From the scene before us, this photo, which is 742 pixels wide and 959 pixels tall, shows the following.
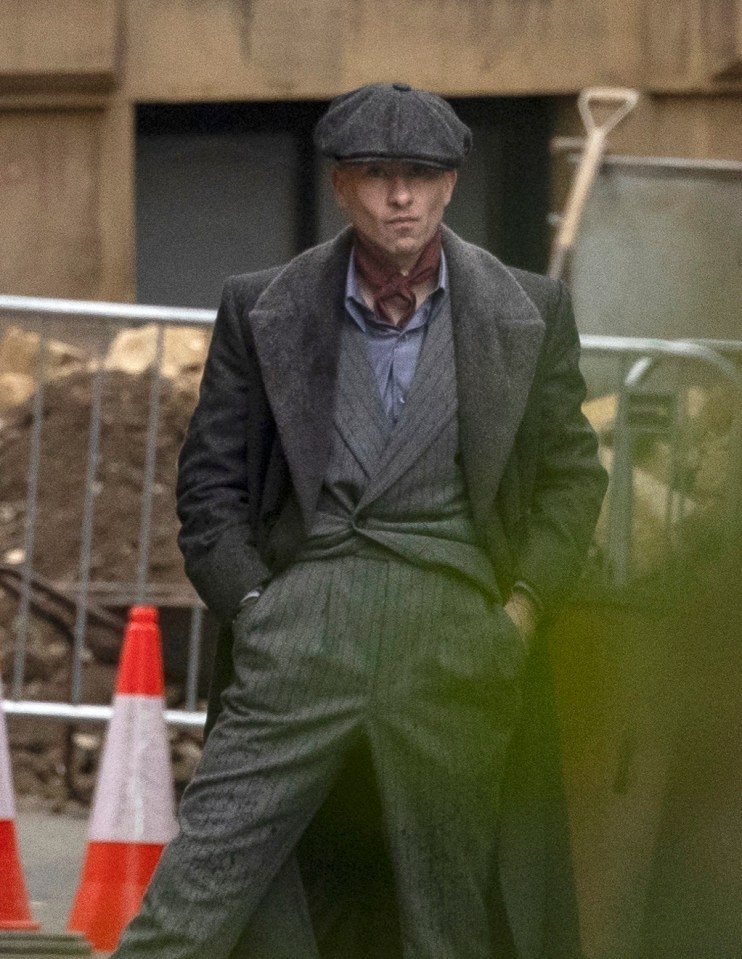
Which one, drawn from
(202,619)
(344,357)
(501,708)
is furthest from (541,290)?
(202,619)

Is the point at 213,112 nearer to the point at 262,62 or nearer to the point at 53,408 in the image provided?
the point at 262,62

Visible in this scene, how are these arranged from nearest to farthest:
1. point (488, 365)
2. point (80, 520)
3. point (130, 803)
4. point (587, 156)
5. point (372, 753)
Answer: point (372, 753) → point (488, 365) → point (130, 803) → point (80, 520) → point (587, 156)

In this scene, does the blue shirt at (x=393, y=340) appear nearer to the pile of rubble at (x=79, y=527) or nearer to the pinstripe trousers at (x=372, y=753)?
the pinstripe trousers at (x=372, y=753)

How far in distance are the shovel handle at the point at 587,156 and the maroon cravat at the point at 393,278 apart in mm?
5434

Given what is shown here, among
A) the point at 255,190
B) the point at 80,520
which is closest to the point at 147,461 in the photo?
the point at 80,520

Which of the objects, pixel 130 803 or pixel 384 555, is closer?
pixel 384 555

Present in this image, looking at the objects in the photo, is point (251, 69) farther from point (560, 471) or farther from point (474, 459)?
point (474, 459)

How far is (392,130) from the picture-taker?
3.49 meters

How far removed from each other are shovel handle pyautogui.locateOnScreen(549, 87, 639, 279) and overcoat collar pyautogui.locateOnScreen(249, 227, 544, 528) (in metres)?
5.40

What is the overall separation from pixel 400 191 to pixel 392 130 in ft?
0.31

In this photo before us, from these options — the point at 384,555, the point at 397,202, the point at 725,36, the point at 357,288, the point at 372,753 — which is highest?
the point at 725,36

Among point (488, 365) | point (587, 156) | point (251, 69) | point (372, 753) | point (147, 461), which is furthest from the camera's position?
point (251, 69)

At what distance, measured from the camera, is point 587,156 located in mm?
9719

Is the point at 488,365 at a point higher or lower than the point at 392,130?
lower
